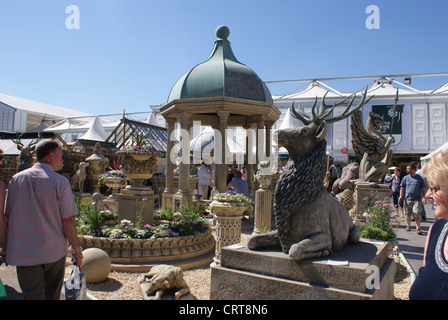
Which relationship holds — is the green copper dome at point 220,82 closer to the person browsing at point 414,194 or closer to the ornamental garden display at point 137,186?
the ornamental garden display at point 137,186

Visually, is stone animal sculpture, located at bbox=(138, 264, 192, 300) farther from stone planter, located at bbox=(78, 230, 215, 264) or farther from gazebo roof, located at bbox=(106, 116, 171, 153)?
gazebo roof, located at bbox=(106, 116, 171, 153)

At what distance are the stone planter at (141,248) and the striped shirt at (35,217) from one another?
9.02 ft

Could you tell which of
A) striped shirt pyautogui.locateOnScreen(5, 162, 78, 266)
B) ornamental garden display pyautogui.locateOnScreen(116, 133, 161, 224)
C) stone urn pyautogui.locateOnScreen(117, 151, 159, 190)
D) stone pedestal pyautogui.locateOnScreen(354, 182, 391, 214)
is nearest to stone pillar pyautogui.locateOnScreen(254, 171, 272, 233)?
stone pedestal pyautogui.locateOnScreen(354, 182, 391, 214)

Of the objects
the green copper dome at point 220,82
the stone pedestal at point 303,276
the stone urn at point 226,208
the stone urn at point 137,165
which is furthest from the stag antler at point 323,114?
the green copper dome at point 220,82

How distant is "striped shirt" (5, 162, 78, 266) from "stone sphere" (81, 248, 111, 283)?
1969 mm

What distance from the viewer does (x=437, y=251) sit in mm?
2232

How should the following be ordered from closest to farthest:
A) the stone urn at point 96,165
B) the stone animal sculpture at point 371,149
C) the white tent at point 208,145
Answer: the stone animal sculpture at point 371,149, the stone urn at point 96,165, the white tent at point 208,145

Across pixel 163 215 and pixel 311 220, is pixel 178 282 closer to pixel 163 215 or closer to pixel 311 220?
pixel 311 220

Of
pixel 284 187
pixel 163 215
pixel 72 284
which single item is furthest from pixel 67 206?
pixel 163 215

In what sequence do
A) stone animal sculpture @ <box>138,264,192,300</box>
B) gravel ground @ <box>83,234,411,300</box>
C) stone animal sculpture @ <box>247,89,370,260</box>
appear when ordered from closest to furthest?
stone animal sculpture @ <box>247,89,370,260</box>
stone animal sculpture @ <box>138,264,192,300</box>
gravel ground @ <box>83,234,411,300</box>

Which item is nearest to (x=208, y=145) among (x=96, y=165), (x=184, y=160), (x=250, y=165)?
(x=96, y=165)

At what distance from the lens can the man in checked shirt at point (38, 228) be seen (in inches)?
111

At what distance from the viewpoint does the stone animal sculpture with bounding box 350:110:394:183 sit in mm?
8703
